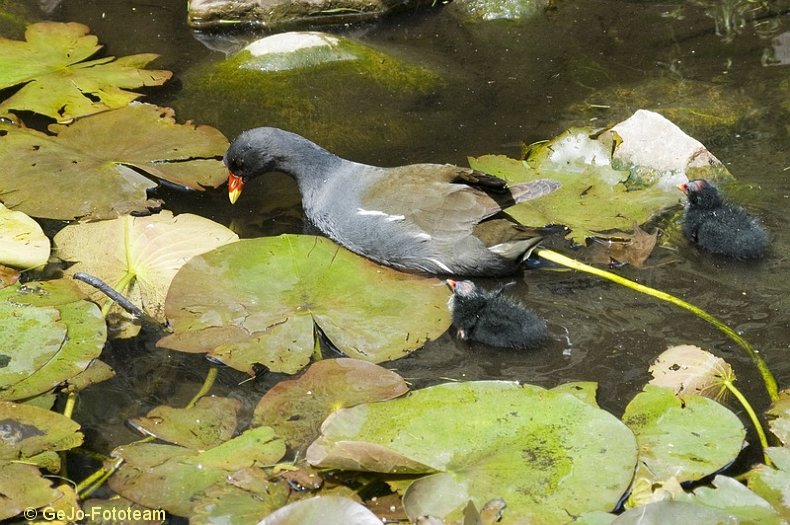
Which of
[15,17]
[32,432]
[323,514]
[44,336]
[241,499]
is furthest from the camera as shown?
[15,17]

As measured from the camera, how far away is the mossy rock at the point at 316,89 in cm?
461

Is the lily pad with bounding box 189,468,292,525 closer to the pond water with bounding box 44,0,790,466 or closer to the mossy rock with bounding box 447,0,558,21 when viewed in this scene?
the pond water with bounding box 44,0,790,466

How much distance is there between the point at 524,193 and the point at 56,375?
1.90 metres

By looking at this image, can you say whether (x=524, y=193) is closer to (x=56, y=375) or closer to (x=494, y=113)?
(x=494, y=113)

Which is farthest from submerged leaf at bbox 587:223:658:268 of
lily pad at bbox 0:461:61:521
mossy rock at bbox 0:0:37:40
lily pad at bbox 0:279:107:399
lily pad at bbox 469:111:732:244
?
mossy rock at bbox 0:0:37:40

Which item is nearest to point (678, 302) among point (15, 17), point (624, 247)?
point (624, 247)

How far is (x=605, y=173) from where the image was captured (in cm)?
412

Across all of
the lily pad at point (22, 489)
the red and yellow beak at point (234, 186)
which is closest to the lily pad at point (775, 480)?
the lily pad at point (22, 489)

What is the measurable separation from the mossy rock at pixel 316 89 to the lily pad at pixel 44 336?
5.00 ft

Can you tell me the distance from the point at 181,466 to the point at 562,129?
2647 mm

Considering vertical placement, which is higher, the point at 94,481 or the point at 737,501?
the point at 737,501

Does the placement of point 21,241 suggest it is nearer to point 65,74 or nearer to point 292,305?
point 292,305

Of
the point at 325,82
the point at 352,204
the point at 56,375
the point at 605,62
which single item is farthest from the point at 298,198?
the point at 605,62

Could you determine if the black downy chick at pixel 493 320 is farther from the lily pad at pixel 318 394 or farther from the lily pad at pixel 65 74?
the lily pad at pixel 65 74
